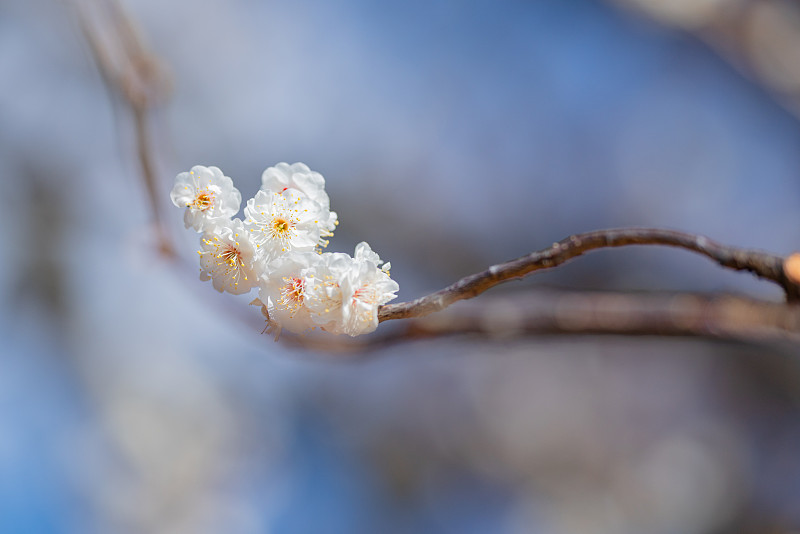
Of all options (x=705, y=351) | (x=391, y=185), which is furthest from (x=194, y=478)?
(x=705, y=351)

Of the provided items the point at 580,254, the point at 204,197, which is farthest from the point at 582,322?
the point at 204,197

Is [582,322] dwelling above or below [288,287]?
above

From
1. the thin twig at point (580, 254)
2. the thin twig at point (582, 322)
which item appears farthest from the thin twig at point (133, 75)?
the thin twig at point (580, 254)

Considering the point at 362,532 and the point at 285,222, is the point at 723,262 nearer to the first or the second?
the point at 285,222

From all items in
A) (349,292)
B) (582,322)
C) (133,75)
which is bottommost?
(349,292)

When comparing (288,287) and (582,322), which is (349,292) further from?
(582,322)
